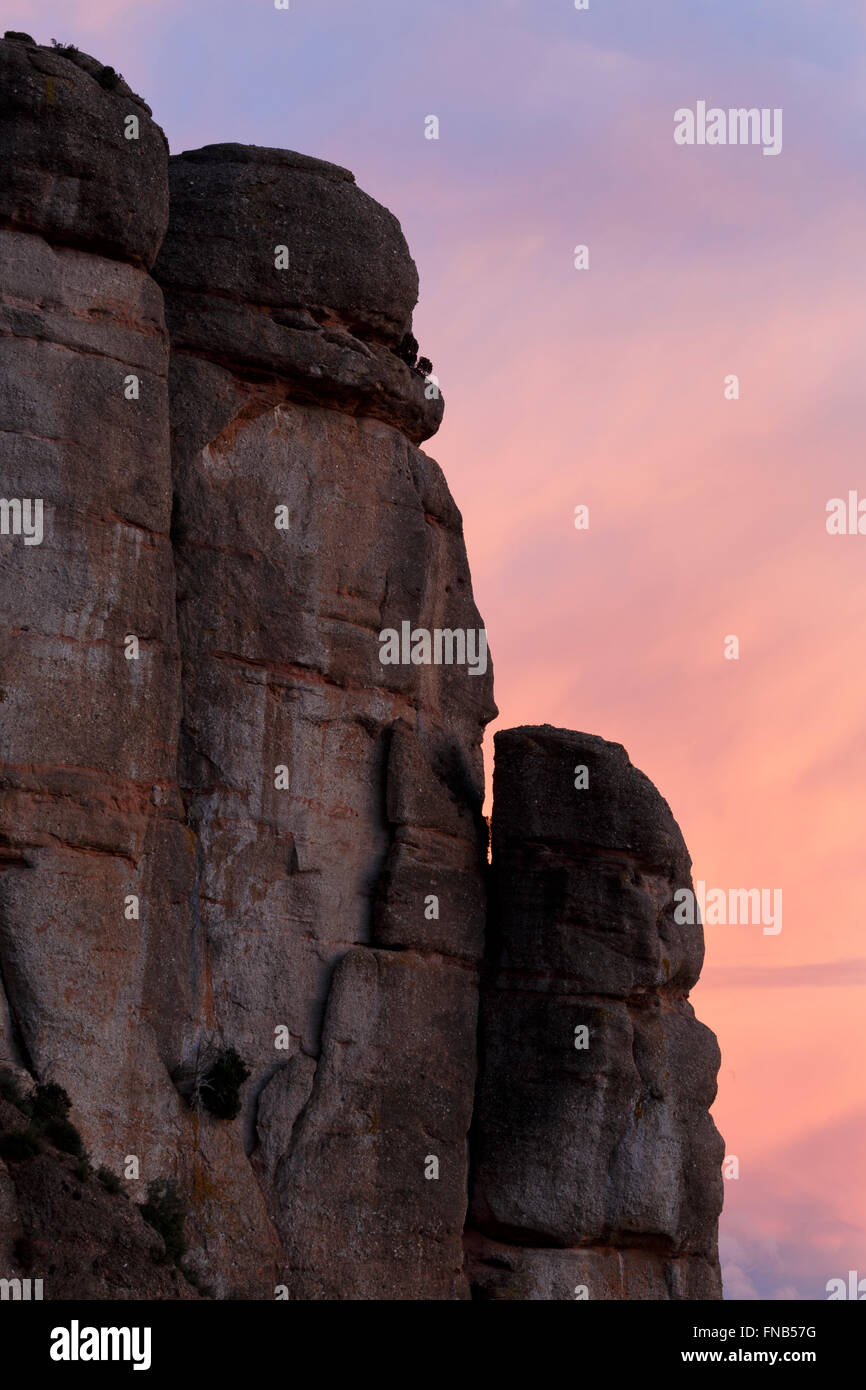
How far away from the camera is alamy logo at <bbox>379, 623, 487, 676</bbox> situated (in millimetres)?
44188

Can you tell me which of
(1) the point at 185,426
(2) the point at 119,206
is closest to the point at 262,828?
(1) the point at 185,426

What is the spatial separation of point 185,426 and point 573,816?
409 inches

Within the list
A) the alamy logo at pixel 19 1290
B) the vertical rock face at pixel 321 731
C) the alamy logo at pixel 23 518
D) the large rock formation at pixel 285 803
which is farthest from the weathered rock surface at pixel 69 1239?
the alamy logo at pixel 23 518

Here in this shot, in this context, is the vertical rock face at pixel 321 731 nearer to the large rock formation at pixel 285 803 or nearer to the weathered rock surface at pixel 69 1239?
the large rock formation at pixel 285 803

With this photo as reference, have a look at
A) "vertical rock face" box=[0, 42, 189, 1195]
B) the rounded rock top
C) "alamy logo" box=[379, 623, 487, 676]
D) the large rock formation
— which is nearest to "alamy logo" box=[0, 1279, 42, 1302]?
the large rock formation

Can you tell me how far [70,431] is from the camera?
128 ft

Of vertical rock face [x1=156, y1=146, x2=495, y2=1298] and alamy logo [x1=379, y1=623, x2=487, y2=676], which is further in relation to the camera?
alamy logo [x1=379, y1=623, x2=487, y2=676]

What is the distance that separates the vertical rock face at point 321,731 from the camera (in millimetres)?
41031

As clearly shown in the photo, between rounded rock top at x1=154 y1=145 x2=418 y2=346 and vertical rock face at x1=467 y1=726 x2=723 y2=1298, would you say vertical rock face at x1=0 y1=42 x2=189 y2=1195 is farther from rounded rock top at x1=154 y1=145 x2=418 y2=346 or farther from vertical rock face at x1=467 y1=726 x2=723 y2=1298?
vertical rock face at x1=467 y1=726 x2=723 y2=1298

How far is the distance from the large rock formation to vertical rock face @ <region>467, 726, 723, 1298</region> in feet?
0.23

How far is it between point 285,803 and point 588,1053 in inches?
291

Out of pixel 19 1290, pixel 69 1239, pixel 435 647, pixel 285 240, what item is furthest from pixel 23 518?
pixel 19 1290

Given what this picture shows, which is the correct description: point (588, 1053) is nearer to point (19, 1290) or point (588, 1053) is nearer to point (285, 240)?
point (19, 1290)

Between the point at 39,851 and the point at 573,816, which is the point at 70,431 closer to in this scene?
the point at 39,851
